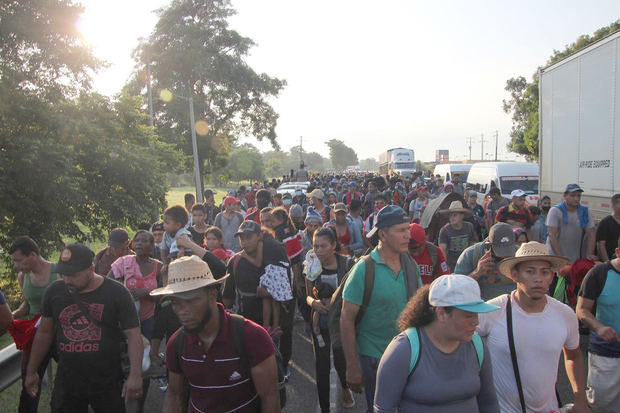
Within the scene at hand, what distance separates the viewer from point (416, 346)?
227 centimetres

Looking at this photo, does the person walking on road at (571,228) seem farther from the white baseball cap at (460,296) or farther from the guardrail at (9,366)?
the guardrail at (9,366)

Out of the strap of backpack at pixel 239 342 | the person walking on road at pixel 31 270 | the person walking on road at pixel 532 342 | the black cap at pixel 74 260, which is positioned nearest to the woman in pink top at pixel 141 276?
the person walking on road at pixel 31 270

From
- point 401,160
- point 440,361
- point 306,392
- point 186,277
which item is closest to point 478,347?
point 440,361

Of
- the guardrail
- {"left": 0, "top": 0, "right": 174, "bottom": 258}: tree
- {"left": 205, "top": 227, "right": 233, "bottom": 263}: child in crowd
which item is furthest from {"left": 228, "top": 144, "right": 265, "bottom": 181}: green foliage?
the guardrail

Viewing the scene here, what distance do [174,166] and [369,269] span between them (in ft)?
55.2

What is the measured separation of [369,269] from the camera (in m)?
3.30

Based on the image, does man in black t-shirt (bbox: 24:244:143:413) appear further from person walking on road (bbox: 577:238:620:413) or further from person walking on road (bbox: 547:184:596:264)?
person walking on road (bbox: 547:184:596:264)

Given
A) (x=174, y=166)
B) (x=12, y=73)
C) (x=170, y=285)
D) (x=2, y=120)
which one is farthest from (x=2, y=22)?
(x=170, y=285)

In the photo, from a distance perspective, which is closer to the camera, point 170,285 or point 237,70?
point 170,285

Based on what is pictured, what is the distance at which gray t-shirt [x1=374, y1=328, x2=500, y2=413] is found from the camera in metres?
2.22

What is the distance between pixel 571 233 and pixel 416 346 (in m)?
5.75

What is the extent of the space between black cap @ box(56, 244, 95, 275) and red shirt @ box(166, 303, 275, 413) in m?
1.22

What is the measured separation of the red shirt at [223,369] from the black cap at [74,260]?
4.01 ft

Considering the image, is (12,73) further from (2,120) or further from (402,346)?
(402,346)
